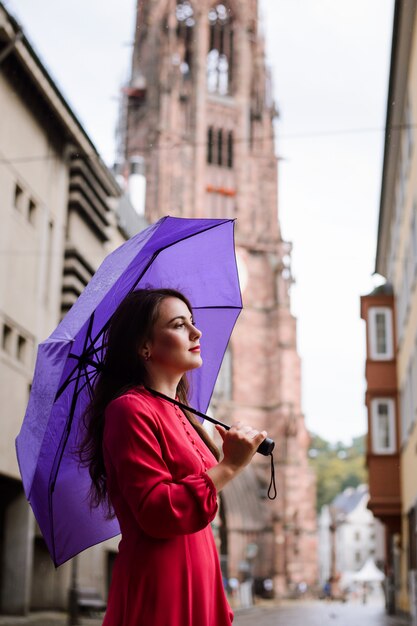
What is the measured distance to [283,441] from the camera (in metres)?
60.8

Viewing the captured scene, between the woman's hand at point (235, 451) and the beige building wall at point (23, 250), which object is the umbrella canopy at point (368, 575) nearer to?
the beige building wall at point (23, 250)

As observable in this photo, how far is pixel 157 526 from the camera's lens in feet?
8.20

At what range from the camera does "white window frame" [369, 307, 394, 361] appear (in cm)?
3050

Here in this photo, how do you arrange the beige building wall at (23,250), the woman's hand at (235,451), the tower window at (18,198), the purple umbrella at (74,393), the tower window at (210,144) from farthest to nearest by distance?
the tower window at (210,144)
the tower window at (18,198)
the beige building wall at (23,250)
the purple umbrella at (74,393)
the woman's hand at (235,451)

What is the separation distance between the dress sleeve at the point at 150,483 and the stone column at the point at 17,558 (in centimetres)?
1582

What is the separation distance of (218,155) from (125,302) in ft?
219

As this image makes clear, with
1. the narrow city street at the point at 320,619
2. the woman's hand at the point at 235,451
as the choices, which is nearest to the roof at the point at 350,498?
the narrow city street at the point at 320,619

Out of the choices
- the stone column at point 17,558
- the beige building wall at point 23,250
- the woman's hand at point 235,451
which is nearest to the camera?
the woman's hand at point 235,451

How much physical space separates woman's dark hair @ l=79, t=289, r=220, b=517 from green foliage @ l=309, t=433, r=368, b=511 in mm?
115107

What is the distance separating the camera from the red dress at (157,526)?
250cm

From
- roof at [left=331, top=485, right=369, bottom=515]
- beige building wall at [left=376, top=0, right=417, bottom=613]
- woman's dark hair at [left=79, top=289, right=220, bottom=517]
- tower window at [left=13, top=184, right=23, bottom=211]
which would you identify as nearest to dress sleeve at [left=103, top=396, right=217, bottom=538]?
woman's dark hair at [left=79, top=289, right=220, bottom=517]

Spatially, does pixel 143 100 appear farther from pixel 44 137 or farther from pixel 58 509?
pixel 58 509

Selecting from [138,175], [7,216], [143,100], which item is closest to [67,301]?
[7,216]

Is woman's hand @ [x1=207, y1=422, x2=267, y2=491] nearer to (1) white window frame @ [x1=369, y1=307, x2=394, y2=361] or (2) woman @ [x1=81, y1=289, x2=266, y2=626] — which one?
(2) woman @ [x1=81, y1=289, x2=266, y2=626]
